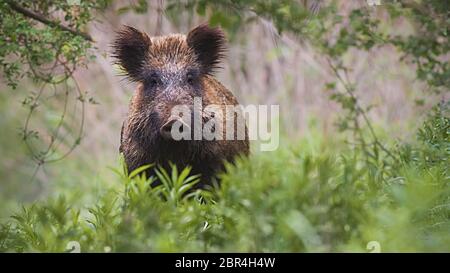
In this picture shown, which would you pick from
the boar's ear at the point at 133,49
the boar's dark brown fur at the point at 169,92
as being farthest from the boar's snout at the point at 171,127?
the boar's ear at the point at 133,49

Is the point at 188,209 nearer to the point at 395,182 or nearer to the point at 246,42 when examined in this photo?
the point at 395,182

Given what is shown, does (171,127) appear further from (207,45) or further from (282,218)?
(282,218)

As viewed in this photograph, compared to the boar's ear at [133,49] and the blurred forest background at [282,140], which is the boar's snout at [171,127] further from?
the boar's ear at [133,49]

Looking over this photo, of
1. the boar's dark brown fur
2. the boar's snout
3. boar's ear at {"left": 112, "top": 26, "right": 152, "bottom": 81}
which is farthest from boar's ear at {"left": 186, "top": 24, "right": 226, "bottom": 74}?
the boar's snout

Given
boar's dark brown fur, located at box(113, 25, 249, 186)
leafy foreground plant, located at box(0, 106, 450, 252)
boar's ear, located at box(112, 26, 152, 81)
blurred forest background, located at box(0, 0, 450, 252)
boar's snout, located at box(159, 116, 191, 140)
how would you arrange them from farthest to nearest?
boar's ear, located at box(112, 26, 152, 81), boar's dark brown fur, located at box(113, 25, 249, 186), boar's snout, located at box(159, 116, 191, 140), blurred forest background, located at box(0, 0, 450, 252), leafy foreground plant, located at box(0, 106, 450, 252)

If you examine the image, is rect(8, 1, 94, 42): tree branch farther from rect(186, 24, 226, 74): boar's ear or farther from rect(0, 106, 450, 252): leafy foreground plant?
rect(0, 106, 450, 252): leafy foreground plant

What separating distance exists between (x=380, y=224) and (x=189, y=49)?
12.8ft

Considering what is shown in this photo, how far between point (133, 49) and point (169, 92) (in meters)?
0.78

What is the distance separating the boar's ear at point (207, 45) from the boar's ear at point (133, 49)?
1.43 ft

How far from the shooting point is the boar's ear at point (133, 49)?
25.8ft

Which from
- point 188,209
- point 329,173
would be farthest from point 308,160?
point 188,209

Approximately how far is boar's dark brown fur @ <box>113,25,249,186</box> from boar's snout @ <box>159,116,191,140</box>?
0.02 metres

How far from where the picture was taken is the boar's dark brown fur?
24.0ft

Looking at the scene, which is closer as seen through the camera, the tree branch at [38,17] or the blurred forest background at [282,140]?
the blurred forest background at [282,140]
